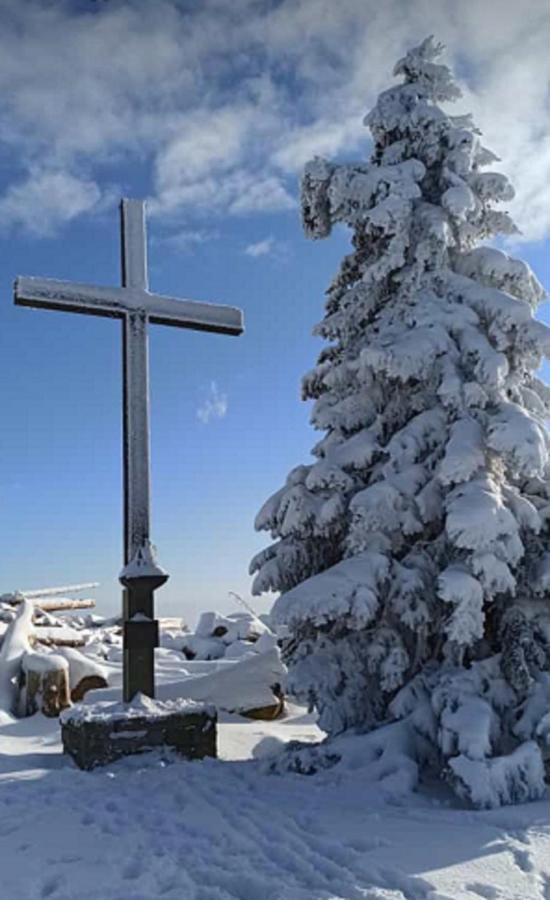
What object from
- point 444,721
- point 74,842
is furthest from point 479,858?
point 74,842

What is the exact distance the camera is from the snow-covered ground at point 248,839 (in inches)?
165

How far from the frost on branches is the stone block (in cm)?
122

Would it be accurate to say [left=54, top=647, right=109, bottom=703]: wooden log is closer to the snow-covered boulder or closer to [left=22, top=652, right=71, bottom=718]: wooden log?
[left=22, top=652, right=71, bottom=718]: wooden log

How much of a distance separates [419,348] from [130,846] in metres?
5.07

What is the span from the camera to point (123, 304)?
29.3 ft

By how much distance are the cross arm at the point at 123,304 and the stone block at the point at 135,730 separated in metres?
4.30

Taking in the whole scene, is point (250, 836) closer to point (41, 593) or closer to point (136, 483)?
point (136, 483)

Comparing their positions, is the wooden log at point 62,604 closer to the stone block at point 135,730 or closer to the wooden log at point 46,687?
the wooden log at point 46,687

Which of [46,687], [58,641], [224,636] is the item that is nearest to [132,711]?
[46,687]

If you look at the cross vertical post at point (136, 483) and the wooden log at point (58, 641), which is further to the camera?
the wooden log at point (58, 641)

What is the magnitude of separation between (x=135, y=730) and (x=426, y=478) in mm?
3810

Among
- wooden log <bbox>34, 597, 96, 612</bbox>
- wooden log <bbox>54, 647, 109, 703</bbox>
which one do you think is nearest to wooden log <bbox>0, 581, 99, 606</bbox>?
wooden log <bbox>34, 597, 96, 612</bbox>

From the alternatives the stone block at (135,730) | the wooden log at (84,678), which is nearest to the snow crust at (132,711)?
the stone block at (135,730)

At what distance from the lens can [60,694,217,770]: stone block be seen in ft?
24.8
